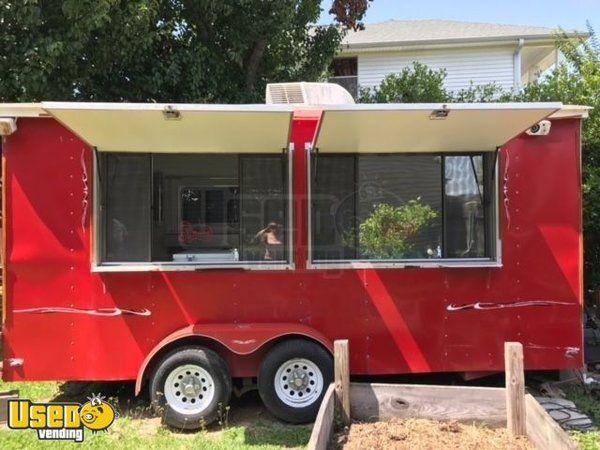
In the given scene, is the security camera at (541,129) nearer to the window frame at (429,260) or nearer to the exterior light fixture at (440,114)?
the window frame at (429,260)

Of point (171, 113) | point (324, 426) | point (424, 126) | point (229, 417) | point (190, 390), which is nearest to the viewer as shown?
point (324, 426)

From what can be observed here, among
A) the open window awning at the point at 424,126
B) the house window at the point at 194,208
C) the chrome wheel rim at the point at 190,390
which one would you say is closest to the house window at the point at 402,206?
the open window awning at the point at 424,126

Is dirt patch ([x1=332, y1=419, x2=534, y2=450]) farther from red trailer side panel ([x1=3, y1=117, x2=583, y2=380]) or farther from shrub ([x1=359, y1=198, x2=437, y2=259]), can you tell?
shrub ([x1=359, y1=198, x2=437, y2=259])

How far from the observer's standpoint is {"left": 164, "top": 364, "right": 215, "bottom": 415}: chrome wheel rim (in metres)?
4.76

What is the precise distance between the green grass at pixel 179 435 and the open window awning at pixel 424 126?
237cm

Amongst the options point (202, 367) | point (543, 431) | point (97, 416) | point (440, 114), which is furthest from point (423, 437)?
point (97, 416)

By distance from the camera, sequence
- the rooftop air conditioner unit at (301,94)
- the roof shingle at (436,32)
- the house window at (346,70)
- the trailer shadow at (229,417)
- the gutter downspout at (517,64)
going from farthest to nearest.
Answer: the house window at (346,70), the roof shingle at (436,32), the gutter downspout at (517,64), the rooftop air conditioner unit at (301,94), the trailer shadow at (229,417)

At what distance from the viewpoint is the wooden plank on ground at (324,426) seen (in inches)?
119

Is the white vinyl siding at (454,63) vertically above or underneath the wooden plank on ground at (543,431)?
above

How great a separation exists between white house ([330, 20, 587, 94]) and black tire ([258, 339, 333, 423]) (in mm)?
10726

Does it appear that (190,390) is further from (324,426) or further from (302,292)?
(324,426)

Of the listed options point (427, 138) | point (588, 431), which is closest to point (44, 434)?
point (427, 138)

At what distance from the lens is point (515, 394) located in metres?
3.61

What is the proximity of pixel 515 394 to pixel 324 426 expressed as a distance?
1.24 m
